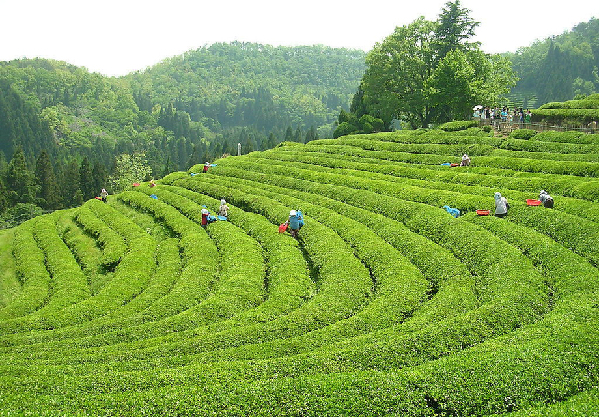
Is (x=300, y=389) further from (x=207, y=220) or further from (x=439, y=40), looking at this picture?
(x=439, y=40)

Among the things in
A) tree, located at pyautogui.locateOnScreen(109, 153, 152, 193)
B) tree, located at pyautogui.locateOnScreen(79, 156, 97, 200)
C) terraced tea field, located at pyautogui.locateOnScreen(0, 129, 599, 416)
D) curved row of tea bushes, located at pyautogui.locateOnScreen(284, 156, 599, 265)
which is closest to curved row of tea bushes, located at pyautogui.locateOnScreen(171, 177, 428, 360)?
terraced tea field, located at pyautogui.locateOnScreen(0, 129, 599, 416)

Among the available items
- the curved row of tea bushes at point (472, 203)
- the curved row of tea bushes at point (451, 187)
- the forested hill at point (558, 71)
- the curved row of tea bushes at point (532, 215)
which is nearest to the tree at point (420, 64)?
the curved row of tea bushes at point (451, 187)

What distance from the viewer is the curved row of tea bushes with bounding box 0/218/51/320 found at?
67.1 ft

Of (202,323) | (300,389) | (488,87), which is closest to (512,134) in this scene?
(488,87)

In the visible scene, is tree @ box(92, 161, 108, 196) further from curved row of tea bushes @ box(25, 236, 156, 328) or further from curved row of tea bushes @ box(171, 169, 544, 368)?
curved row of tea bushes @ box(171, 169, 544, 368)

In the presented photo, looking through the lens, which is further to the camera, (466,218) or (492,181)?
(492,181)

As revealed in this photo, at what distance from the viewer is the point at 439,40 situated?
5466 cm

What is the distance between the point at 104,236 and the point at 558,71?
11970 cm

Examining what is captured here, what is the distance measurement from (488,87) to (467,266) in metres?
35.3

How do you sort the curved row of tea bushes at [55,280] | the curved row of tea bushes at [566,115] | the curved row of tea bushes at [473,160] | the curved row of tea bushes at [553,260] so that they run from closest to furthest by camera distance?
the curved row of tea bushes at [553,260] → the curved row of tea bushes at [55,280] → the curved row of tea bushes at [473,160] → the curved row of tea bushes at [566,115]

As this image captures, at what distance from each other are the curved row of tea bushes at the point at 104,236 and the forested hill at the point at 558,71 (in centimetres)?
10690

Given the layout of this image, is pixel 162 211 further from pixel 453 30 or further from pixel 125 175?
pixel 125 175

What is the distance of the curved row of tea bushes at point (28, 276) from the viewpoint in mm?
20453

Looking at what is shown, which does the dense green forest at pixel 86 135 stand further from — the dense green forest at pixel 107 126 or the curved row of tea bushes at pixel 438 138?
the curved row of tea bushes at pixel 438 138
